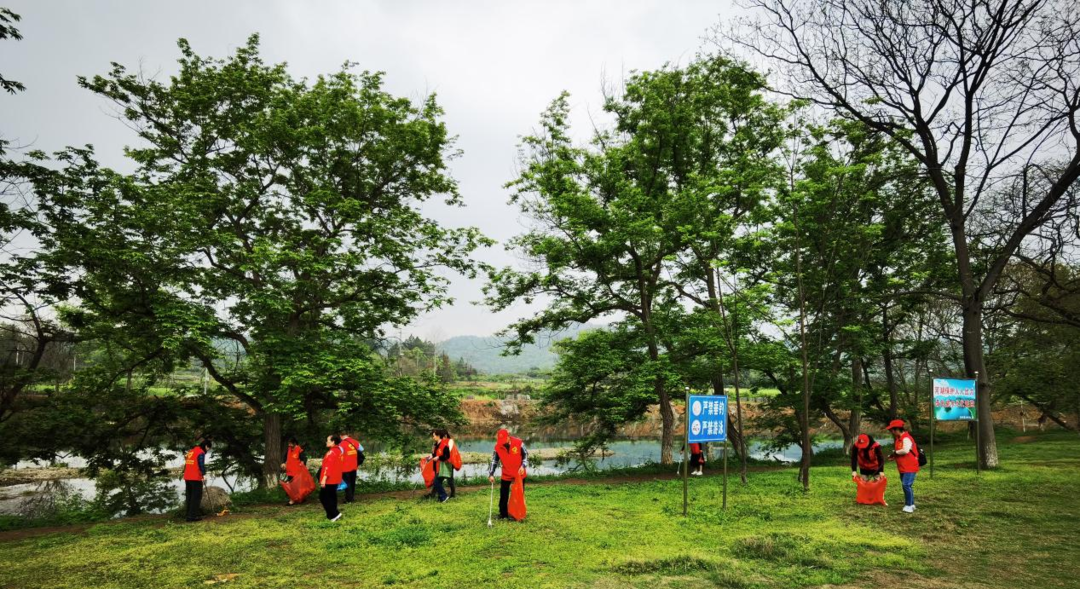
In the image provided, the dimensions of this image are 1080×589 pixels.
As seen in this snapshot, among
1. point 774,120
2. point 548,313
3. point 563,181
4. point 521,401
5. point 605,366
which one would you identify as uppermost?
point 774,120

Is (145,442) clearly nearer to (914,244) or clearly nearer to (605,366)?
(605,366)

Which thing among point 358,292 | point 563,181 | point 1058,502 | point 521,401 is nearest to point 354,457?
point 358,292

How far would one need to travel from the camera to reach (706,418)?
425 inches

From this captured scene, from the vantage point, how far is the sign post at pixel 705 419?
1038 centimetres

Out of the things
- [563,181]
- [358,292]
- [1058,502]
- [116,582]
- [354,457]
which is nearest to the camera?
[116,582]

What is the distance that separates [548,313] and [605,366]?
3495 millimetres

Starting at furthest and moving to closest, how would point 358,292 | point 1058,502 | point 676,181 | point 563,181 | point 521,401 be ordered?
point 521,401
point 676,181
point 563,181
point 358,292
point 1058,502

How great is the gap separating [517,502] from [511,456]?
891 millimetres

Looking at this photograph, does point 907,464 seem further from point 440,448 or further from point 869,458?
point 440,448

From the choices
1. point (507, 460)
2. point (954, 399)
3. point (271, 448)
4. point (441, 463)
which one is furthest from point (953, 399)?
point (271, 448)

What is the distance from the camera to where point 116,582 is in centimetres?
638

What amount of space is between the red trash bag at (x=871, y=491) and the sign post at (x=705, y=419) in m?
2.98

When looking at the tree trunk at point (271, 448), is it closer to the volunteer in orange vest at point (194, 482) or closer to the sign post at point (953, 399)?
the volunteer in orange vest at point (194, 482)

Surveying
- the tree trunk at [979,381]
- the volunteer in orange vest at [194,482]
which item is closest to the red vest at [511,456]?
the volunteer in orange vest at [194,482]
